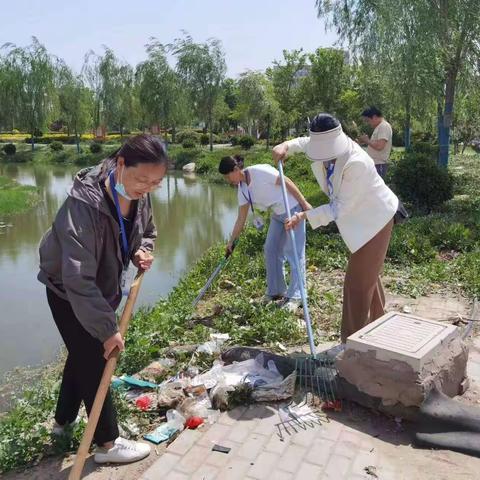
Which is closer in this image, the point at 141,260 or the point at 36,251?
the point at 141,260

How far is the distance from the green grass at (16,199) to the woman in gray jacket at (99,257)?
13.2 metres

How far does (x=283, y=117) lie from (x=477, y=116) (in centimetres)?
1700

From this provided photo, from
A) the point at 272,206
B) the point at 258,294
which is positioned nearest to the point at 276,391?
the point at 272,206

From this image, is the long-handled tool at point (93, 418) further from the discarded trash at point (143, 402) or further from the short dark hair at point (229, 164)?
the short dark hair at point (229, 164)

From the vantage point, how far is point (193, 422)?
3.06m

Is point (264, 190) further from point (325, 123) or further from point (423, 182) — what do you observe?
point (423, 182)

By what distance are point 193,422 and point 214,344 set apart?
1.06 m

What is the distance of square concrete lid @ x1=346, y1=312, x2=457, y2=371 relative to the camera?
2.96 metres

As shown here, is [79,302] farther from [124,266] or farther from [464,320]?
[464,320]

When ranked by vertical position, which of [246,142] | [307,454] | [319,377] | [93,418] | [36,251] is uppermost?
Answer: [246,142]

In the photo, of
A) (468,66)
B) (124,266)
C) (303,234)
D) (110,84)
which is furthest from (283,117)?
(124,266)

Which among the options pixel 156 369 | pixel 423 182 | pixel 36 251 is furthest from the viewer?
pixel 36 251

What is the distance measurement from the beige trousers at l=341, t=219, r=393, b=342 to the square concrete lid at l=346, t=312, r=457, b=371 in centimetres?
19

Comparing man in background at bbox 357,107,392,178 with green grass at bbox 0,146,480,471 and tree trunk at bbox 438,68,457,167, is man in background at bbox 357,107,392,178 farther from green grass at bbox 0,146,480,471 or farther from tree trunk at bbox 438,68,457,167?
tree trunk at bbox 438,68,457,167
